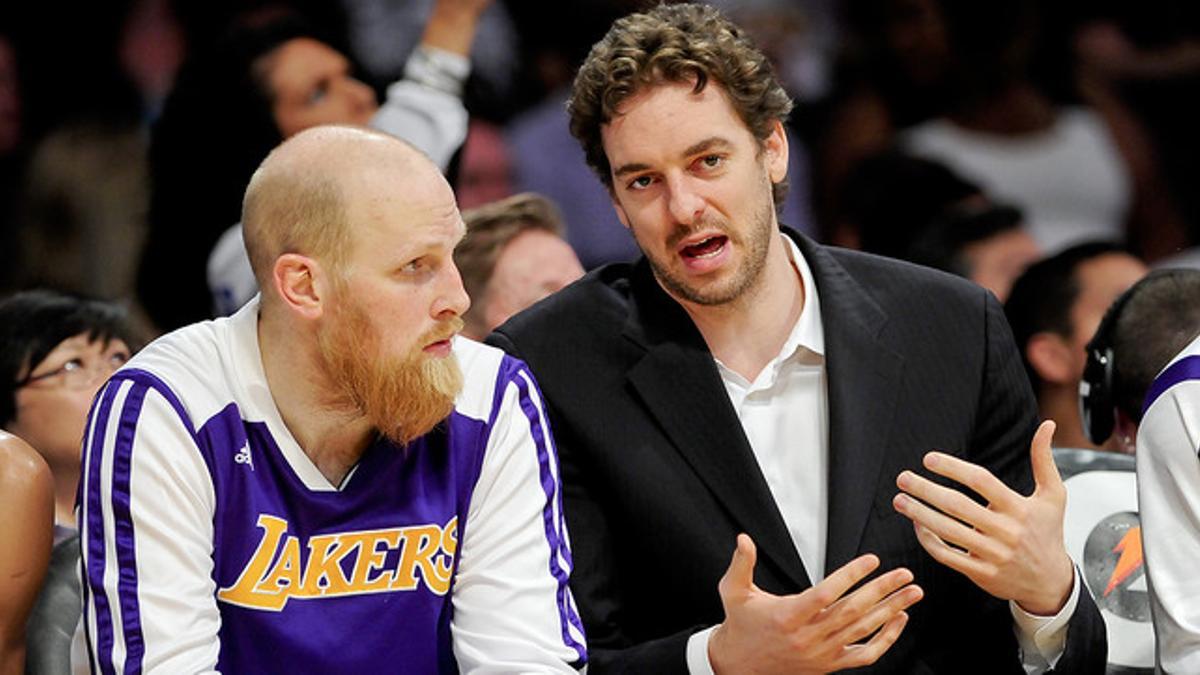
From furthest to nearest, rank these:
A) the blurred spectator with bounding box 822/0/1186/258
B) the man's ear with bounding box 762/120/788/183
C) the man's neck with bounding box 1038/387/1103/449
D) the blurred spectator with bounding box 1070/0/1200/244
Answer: the blurred spectator with bounding box 1070/0/1200/244 < the blurred spectator with bounding box 822/0/1186/258 < the man's neck with bounding box 1038/387/1103/449 < the man's ear with bounding box 762/120/788/183

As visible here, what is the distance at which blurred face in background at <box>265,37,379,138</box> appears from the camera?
4.68m

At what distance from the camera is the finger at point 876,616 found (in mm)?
2717

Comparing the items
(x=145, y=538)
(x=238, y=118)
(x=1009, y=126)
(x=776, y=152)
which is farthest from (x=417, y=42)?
(x=145, y=538)

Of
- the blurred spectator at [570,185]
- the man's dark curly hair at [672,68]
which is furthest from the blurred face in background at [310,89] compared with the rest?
the man's dark curly hair at [672,68]

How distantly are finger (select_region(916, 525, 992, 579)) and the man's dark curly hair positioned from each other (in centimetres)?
78

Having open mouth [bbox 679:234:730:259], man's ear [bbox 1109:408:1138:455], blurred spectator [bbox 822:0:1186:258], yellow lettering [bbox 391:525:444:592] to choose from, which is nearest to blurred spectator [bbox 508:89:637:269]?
blurred spectator [bbox 822:0:1186:258]

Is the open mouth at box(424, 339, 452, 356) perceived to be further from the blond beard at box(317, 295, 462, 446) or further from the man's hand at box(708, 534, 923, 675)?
the man's hand at box(708, 534, 923, 675)

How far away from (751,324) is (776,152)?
0.31 meters

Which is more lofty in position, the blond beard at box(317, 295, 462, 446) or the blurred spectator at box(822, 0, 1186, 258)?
the blond beard at box(317, 295, 462, 446)

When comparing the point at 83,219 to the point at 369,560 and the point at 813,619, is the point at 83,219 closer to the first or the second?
the point at 369,560

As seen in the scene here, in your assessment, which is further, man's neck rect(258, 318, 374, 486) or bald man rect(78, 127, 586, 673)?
man's neck rect(258, 318, 374, 486)

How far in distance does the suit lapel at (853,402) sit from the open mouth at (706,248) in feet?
0.72

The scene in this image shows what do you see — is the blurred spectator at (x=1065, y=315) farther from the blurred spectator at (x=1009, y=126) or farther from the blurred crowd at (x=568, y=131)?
the blurred spectator at (x=1009, y=126)

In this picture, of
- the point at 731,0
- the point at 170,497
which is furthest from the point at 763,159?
the point at 731,0
